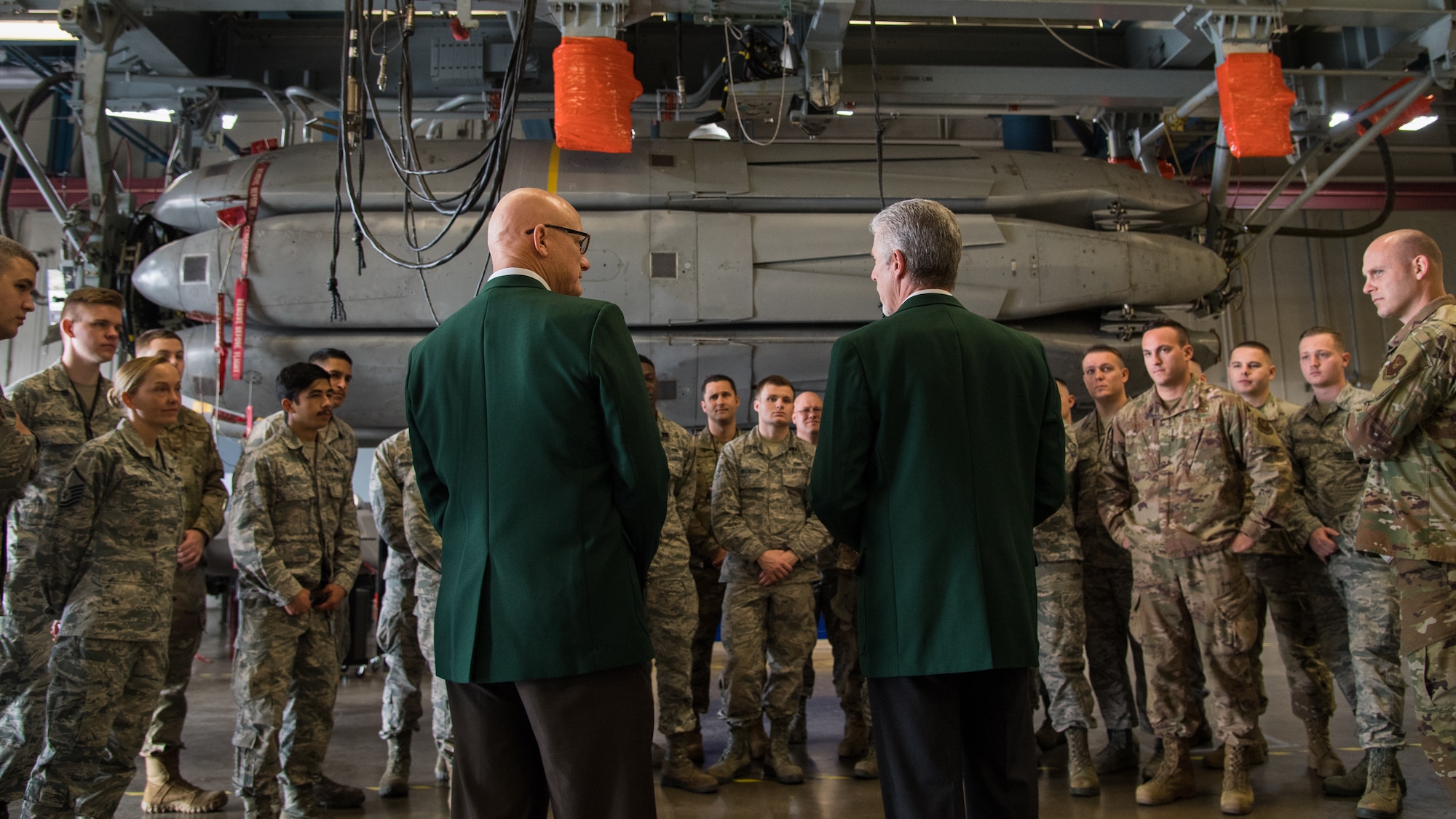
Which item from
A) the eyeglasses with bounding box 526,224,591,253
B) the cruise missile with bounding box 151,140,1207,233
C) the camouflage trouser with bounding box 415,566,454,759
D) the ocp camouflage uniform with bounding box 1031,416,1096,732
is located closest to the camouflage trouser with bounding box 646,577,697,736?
the camouflage trouser with bounding box 415,566,454,759

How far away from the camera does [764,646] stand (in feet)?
15.5

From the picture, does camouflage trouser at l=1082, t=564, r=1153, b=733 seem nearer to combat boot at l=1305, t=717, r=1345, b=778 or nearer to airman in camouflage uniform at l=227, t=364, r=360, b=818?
combat boot at l=1305, t=717, r=1345, b=778

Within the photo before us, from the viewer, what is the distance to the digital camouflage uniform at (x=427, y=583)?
400cm

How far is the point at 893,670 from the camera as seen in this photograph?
216 cm

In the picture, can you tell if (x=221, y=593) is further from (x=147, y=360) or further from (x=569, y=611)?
(x=569, y=611)

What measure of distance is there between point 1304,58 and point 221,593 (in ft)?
35.9

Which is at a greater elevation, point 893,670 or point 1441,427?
point 1441,427

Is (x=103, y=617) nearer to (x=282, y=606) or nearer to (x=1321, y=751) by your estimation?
(x=282, y=606)

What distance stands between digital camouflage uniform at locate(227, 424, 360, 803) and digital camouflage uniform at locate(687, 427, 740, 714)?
176 centimetres

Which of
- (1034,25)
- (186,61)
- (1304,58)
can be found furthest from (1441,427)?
(186,61)

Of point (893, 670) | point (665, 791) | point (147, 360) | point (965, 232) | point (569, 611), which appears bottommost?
point (665, 791)

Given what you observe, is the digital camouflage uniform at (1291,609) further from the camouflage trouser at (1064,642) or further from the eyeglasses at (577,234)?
the eyeglasses at (577,234)

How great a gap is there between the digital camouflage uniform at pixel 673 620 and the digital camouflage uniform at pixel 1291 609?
2547 millimetres

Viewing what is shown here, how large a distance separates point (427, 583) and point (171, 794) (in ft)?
4.34
